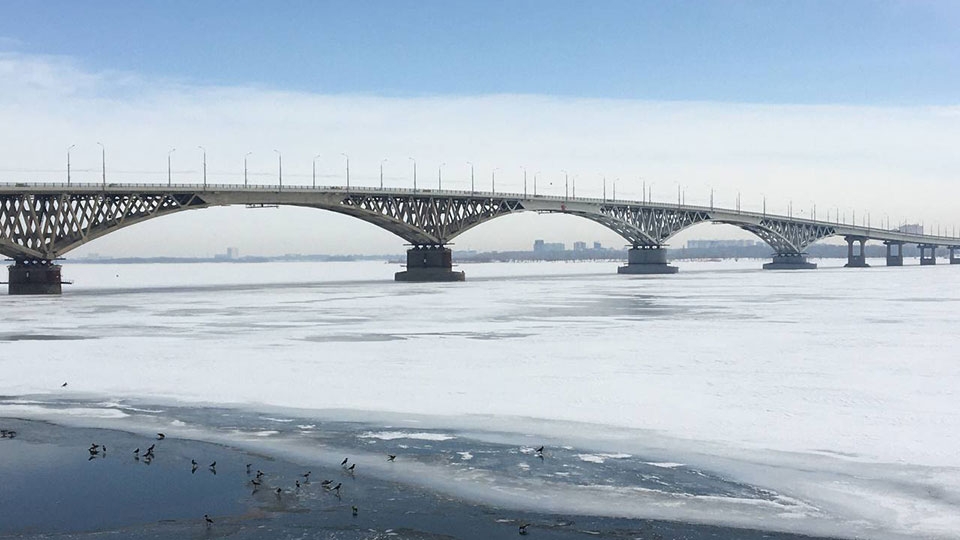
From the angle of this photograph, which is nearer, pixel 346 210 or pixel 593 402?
pixel 593 402

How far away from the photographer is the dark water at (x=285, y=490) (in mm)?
9555

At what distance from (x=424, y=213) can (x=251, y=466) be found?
96522mm

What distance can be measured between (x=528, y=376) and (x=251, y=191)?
243 feet

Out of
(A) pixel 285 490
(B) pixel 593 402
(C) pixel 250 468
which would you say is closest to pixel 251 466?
(C) pixel 250 468

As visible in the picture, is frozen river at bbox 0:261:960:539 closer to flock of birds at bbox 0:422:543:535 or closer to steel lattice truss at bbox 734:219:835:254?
flock of birds at bbox 0:422:543:535

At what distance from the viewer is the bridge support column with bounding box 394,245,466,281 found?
107 metres

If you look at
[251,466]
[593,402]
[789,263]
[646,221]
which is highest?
[646,221]

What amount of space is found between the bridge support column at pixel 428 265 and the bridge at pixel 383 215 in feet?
0.39

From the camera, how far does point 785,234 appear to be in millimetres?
181500

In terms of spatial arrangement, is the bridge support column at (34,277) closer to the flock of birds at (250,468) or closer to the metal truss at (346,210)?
the metal truss at (346,210)

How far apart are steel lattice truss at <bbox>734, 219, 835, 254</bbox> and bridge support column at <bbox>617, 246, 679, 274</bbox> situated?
3212 cm

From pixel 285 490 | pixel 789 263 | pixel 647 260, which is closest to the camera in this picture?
pixel 285 490

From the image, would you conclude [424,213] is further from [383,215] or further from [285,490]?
[285,490]

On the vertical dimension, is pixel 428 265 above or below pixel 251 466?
above
